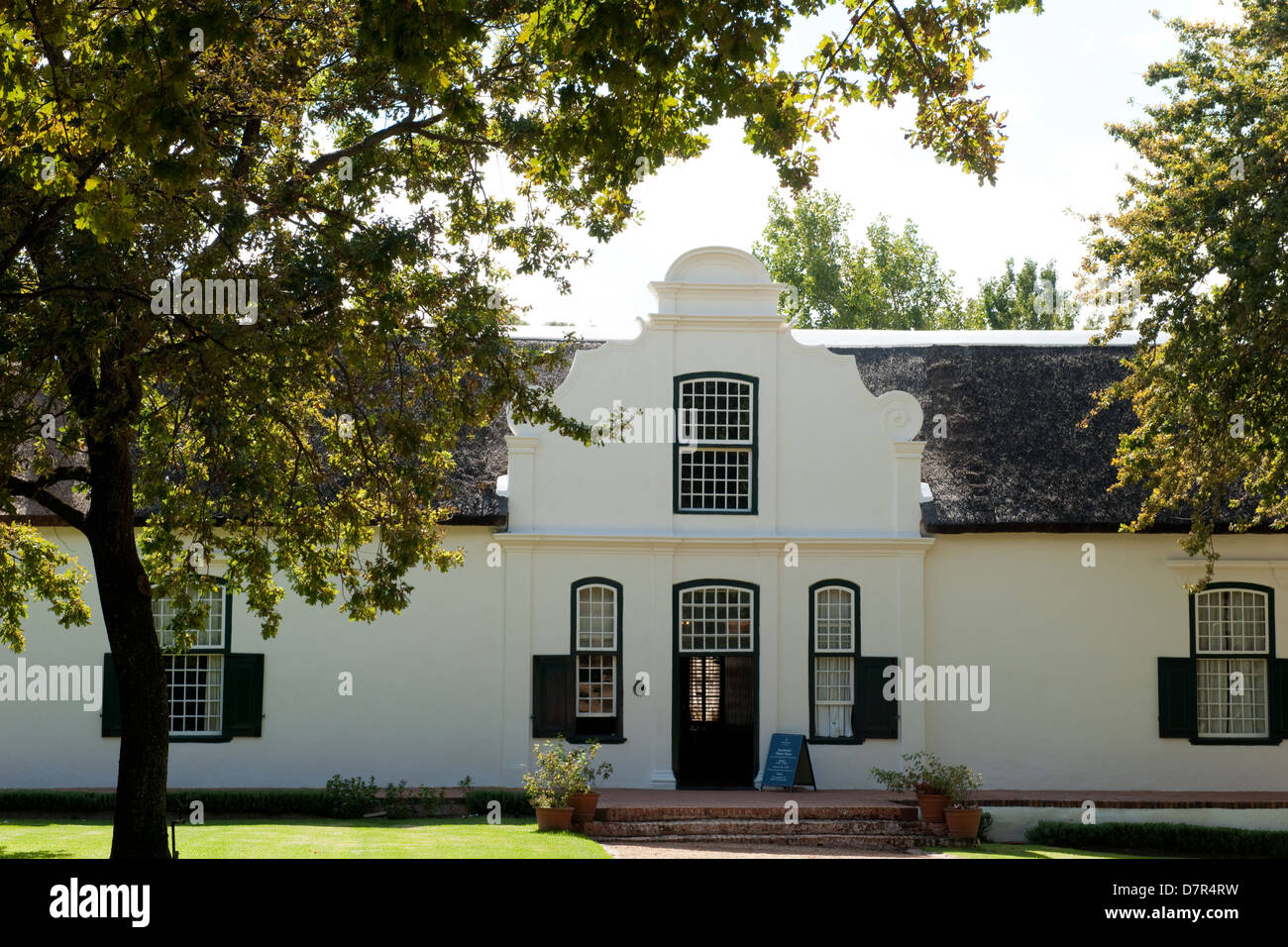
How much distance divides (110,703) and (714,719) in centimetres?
909

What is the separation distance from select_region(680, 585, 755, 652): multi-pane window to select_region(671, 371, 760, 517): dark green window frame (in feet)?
3.98

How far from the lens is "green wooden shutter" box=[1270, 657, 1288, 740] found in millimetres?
20688

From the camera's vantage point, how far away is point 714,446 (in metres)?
21.0

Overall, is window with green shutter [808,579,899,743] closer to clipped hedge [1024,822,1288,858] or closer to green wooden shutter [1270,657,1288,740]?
Result: clipped hedge [1024,822,1288,858]

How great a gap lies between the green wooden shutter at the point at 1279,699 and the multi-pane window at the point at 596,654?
403 inches

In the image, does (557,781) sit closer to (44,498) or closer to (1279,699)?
(44,498)

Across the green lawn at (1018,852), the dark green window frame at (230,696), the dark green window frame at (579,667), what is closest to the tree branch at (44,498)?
the dark green window frame at (230,696)

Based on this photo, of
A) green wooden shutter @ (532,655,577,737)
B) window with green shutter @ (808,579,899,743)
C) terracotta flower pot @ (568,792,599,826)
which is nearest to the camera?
terracotta flower pot @ (568,792,599,826)

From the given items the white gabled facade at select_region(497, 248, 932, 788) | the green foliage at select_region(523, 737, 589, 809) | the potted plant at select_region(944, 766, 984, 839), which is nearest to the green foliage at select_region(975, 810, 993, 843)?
the potted plant at select_region(944, 766, 984, 839)

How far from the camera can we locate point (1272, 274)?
49.2 ft

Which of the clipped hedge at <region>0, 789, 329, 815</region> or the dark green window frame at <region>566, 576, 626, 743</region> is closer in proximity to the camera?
the clipped hedge at <region>0, 789, 329, 815</region>

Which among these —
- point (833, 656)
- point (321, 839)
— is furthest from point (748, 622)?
point (321, 839)

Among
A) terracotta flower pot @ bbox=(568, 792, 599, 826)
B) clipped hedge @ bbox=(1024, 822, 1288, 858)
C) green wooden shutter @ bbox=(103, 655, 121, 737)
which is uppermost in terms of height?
green wooden shutter @ bbox=(103, 655, 121, 737)

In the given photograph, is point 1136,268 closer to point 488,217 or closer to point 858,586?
point 858,586
